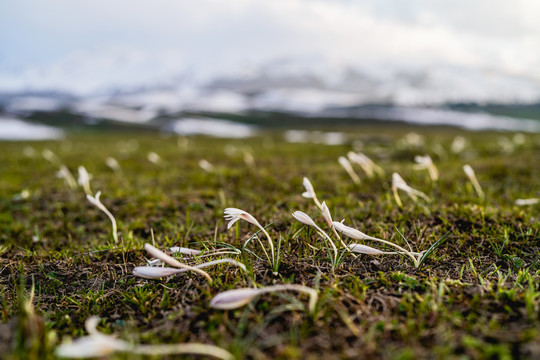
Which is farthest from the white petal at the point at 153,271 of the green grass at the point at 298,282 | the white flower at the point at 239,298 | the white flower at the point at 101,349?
the white flower at the point at 101,349

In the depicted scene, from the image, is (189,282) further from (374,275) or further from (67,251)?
(67,251)

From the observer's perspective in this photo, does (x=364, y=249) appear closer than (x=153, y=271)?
No

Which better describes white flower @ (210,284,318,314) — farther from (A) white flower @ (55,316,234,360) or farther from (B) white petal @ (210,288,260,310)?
(A) white flower @ (55,316,234,360)

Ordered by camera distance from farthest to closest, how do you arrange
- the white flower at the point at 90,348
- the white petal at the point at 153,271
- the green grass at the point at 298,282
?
the white petal at the point at 153,271, the green grass at the point at 298,282, the white flower at the point at 90,348

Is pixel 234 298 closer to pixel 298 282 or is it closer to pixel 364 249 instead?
pixel 298 282

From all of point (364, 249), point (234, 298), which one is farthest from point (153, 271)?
point (364, 249)

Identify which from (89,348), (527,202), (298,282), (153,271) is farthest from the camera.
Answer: (527,202)

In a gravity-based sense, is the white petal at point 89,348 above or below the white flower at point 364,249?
above

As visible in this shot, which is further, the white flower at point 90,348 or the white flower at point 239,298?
the white flower at point 239,298

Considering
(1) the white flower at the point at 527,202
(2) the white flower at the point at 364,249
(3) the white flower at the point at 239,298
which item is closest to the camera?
(3) the white flower at the point at 239,298

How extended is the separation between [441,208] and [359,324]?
7.92ft

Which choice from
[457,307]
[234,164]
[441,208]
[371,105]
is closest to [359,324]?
[457,307]

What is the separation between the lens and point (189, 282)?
2410 mm

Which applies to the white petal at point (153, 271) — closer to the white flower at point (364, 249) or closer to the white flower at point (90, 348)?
the white flower at point (90, 348)
